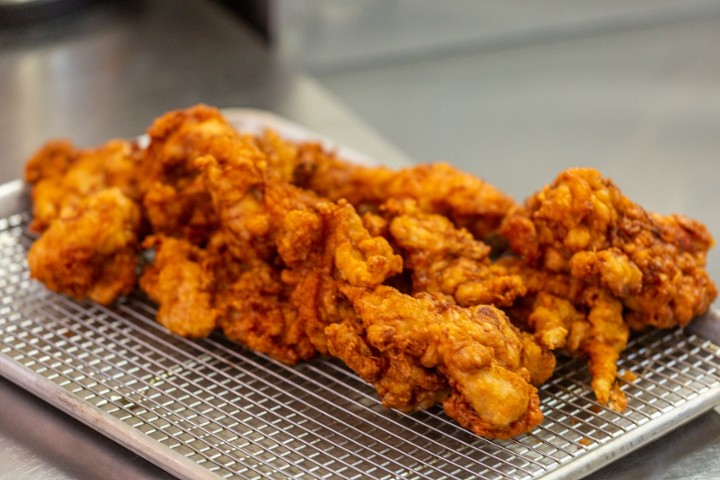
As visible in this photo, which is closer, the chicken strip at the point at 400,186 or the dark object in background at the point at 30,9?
the chicken strip at the point at 400,186

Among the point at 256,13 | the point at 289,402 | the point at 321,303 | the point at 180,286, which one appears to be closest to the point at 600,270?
the point at 321,303

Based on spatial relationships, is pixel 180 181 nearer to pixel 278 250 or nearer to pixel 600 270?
pixel 278 250

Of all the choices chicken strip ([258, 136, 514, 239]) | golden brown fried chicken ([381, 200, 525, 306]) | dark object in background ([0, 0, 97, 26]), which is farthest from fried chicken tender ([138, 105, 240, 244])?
dark object in background ([0, 0, 97, 26])

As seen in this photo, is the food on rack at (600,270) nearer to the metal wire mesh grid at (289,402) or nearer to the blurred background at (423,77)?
the metal wire mesh grid at (289,402)

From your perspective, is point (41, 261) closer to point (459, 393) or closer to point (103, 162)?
point (103, 162)

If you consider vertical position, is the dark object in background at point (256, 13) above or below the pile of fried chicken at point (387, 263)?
above

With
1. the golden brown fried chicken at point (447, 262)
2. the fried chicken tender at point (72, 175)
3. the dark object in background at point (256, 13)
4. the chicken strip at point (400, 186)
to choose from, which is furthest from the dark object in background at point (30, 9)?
the golden brown fried chicken at point (447, 262)

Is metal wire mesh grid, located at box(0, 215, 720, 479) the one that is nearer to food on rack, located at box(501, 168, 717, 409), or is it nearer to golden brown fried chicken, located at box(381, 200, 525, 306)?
food on rack, located at box(501, 168, 717, 409)

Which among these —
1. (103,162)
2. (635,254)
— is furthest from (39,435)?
(635,254)
